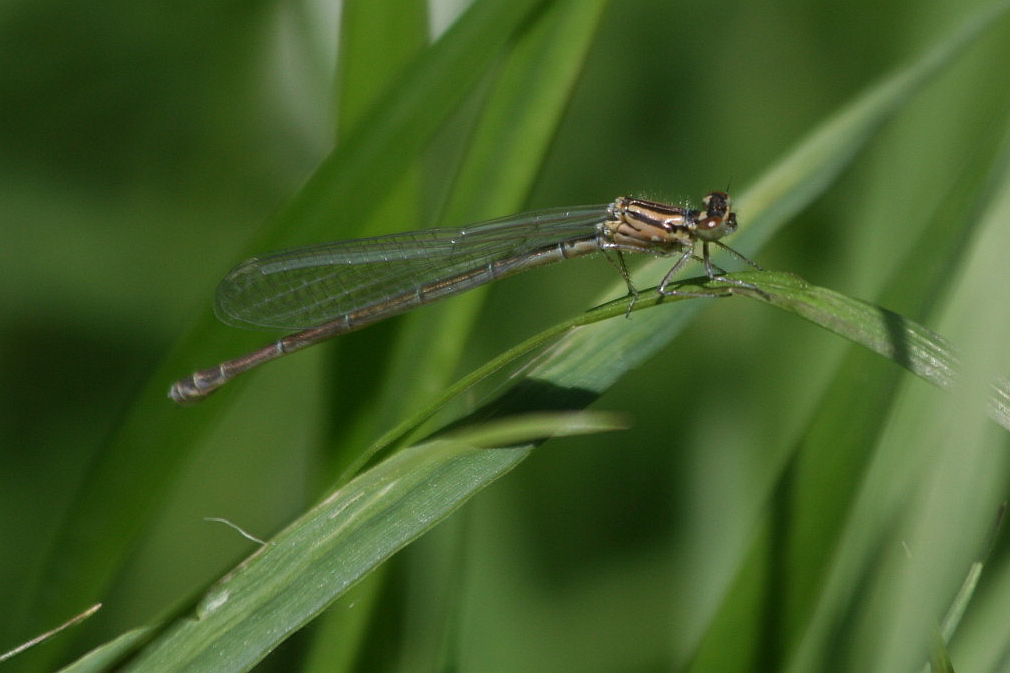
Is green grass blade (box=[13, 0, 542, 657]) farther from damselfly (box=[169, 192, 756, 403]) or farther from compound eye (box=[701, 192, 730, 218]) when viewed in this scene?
compound eye (box=[701, 192, 730, 218])

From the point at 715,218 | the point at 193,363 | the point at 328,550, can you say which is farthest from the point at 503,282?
the point at 328,550

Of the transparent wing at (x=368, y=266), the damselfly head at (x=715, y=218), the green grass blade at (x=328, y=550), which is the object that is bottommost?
the green grass blade at (x=328, y=550)

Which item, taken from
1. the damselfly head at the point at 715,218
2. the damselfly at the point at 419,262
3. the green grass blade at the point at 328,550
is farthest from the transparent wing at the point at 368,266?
the green grass blade at the point at 328,550

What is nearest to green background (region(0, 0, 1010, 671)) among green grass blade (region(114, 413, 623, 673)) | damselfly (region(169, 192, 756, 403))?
damselfly (region(169, 192, 756, 403))

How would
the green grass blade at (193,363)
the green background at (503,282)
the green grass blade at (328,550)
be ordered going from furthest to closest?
the green background at (503,282) → the green grass blade at (193,363) → the green grass blade at (328,550)

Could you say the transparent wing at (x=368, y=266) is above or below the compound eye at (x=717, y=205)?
below

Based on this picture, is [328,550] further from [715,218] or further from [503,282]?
[503,282]

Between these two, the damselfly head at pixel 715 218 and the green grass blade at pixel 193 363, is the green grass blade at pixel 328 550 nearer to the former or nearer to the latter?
the green grass blade at pixel 193 363

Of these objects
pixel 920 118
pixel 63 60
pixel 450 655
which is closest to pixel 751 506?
pixel 450 655

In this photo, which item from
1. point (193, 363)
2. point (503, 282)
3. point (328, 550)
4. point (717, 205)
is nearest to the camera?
point (328, 550)
